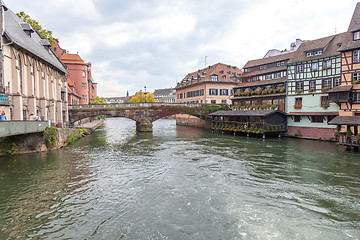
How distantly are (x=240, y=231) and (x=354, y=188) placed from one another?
8308mm

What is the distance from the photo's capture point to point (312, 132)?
102 feet

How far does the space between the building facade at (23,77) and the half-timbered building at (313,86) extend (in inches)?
1252

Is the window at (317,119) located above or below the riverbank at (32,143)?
above

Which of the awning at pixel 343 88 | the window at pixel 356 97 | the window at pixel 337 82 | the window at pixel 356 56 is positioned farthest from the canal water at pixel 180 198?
the window at pixel 337 82

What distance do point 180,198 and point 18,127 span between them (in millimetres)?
12913

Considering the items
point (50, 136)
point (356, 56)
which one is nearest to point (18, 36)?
point (50, 136)

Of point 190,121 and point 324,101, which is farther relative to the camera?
point 190,121

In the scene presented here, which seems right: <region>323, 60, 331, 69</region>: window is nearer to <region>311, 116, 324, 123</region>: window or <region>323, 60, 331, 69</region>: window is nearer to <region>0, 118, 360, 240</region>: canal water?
<region>311, 116, 324, 123</region>: window

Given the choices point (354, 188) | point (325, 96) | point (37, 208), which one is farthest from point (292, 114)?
point (37, 208)

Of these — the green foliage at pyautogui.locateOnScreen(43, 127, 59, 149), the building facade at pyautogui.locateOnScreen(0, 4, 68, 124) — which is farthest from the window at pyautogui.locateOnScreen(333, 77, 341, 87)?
the building facade at pyautogui.locateOnScreen(0, 4, 68, 124)

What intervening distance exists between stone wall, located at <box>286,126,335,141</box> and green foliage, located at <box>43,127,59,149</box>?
30034 millimetres

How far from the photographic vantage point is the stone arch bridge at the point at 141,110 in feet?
136

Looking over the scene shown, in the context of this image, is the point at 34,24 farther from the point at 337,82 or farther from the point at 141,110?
the point at 337,82

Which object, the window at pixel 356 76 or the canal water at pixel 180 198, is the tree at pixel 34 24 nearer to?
the canal water at pixel 180 198
